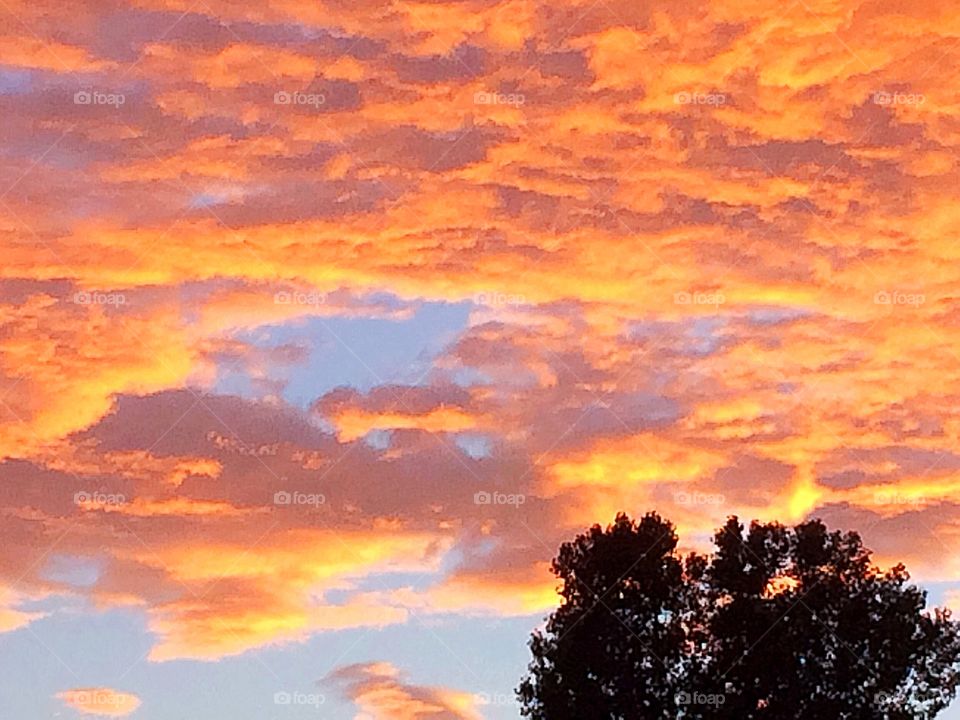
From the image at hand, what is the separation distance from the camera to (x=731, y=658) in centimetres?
7962

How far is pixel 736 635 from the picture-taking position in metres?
80.3

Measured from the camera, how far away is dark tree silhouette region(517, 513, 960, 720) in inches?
3073

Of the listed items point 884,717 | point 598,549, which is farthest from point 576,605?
point 884,717

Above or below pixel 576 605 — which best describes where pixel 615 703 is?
below

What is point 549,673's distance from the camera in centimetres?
7875

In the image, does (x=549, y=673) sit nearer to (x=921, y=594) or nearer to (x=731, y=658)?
(x=731, y=658)

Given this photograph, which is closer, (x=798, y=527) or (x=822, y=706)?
(x=822, y=706)

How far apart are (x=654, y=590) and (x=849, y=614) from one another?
30.7 feet

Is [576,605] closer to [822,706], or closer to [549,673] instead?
[549,673]

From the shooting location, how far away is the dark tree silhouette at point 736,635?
256ft

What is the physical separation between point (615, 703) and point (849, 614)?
40.1 feet

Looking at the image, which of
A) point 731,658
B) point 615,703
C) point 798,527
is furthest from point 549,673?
point 798,527

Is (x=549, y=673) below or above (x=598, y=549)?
below

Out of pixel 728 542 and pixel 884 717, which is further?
pixel 728 542
